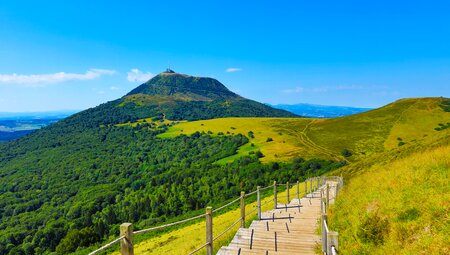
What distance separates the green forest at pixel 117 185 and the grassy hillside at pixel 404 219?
78823 mm

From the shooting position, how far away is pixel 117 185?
13012 cm

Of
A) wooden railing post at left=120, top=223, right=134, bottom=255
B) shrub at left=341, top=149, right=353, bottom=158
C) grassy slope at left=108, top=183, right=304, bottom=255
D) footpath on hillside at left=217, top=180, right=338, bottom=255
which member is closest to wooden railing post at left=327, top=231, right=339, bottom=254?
wooden railing post at left=120, top=223, right=134, bottom=255

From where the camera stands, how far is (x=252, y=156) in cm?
11788

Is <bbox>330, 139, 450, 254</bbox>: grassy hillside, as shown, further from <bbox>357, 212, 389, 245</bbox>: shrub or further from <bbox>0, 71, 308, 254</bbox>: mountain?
<bbox>0, 71, 308, 254</bbox>: mountain

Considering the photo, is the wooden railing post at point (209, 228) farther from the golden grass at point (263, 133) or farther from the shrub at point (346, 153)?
the shrub at point (346, 153)

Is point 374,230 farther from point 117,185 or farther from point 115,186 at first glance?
point 117,185

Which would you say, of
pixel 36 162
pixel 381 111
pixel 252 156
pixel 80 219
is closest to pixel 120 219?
pixel 80 219

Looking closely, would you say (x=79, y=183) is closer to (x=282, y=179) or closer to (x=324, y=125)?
(x=282, y=179)

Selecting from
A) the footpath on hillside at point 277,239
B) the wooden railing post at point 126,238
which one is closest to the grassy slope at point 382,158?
the footpath on hillside at point 277,239

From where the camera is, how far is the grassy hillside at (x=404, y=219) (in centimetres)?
619

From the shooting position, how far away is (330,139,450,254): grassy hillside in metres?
6.19

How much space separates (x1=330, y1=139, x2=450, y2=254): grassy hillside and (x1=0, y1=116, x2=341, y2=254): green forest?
7882cm

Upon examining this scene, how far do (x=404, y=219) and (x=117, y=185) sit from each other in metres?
136

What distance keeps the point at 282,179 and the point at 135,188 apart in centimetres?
6690
